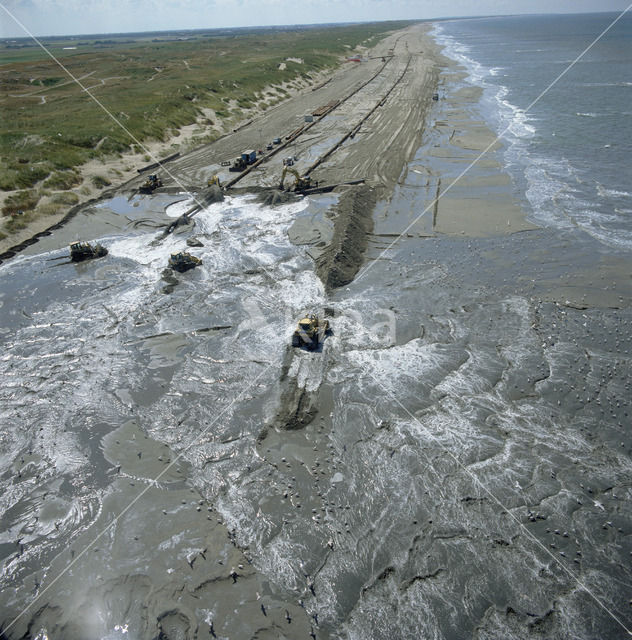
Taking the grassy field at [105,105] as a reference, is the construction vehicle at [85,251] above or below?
below

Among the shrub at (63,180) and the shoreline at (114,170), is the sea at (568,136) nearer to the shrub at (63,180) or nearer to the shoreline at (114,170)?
the shoreline at (114,170)

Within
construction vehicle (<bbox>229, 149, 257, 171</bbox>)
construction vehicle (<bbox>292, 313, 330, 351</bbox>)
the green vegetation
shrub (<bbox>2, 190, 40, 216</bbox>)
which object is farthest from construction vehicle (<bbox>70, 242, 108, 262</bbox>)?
construction vehicle (<bbox>229, 149, 257, 171</bbox>)

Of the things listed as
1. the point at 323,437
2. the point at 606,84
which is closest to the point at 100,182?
the point at 323,437

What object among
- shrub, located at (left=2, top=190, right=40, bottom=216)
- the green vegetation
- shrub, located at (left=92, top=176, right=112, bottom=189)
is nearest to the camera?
shrub, located at (left=2, top=190, right=40, bottom=216)

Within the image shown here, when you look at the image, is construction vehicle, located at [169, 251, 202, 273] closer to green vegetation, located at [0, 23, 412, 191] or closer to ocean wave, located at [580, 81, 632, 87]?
green vegetation, located at [0, 23, 412, 191]

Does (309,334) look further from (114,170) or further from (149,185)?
(114,170)

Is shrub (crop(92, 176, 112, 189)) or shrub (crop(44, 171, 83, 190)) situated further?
shrub (crop(92, 176, 112, 189))

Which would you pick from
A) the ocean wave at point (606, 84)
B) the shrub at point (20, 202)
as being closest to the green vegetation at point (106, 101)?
the shrub at point (20, 202)

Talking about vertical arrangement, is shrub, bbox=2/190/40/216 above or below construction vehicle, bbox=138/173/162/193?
above
